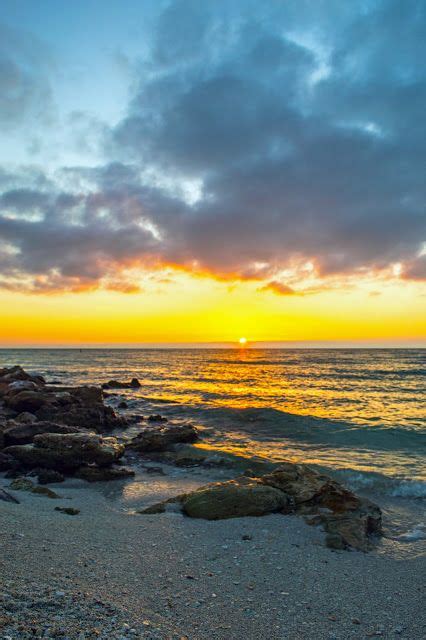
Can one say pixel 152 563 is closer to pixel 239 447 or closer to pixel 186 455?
pixel 186 455

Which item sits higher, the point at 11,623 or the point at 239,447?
the point at 11,623

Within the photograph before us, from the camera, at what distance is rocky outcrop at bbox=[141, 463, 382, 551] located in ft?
28.1

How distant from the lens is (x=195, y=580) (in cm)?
612

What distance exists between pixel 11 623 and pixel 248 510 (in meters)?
6.21

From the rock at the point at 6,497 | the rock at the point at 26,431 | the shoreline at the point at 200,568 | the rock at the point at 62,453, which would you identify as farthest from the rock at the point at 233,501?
the rock at the point at 26,431

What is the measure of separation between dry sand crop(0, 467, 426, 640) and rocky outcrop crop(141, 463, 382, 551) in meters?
0.35

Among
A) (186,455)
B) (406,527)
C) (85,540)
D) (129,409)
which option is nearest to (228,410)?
(129,409)

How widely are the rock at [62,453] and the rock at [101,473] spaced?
0.36 m

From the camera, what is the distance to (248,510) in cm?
923

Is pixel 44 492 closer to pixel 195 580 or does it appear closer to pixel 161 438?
pixel 195 580

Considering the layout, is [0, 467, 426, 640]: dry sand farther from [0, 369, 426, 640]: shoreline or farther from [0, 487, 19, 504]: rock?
[0, 487, 19, 504]: rock

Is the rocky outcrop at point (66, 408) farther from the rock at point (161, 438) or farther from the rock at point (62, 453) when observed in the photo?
the rock at point (62, 453)

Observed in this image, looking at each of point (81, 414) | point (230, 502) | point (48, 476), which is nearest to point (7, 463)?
point (48, 476)

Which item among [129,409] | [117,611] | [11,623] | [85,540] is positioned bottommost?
[129,409]
